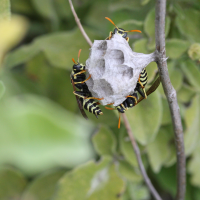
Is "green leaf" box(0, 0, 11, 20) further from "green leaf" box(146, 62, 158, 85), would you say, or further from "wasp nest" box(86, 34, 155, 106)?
"green leaf" box(146, 62, 158, 85)

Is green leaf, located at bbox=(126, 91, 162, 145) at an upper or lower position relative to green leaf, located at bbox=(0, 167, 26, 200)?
upper

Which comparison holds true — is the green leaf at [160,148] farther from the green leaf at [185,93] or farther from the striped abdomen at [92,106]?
the striped abdomen at [92,106]

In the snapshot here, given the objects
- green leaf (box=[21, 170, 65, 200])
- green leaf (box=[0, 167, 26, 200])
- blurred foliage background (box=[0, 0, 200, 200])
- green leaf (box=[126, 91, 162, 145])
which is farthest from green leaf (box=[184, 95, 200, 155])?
green leaf (box=[0, 167, 26, 200])

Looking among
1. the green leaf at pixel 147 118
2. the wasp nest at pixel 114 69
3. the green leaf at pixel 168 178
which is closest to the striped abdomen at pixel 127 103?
the wasp nest at pixel 114 69

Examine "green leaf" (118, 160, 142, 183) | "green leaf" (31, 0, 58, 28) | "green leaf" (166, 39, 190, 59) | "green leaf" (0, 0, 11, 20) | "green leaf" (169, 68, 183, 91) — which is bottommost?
"green leaf" (118, 160, 142, 183)

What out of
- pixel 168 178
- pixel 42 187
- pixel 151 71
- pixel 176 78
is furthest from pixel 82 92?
pixel 168 178

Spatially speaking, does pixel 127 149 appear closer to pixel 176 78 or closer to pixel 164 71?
pixel 176 78

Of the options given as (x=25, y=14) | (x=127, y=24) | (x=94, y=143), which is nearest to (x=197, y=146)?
(x=94, y=143)
